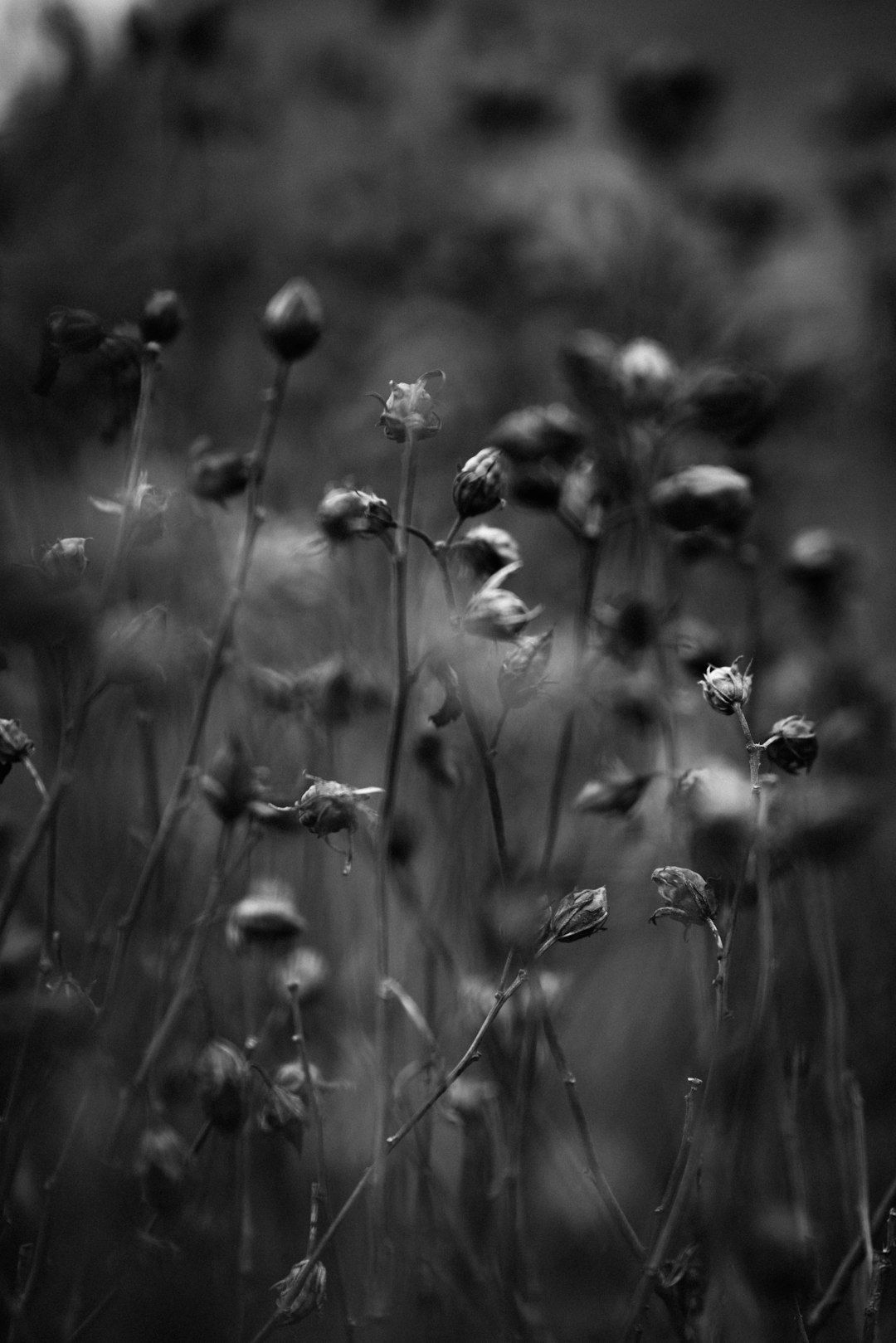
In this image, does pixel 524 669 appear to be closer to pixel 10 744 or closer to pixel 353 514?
pixel 353 514

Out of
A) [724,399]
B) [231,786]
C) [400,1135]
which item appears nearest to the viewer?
[400,1135]

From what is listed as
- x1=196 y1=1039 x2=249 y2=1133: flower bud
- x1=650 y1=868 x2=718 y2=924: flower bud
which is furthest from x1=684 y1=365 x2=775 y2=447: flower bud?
x1=196 y1=1039 x2=249 y2=1133: flower bud

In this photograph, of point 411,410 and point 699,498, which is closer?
point 411,410

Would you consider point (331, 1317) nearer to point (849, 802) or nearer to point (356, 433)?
point (849, 802)

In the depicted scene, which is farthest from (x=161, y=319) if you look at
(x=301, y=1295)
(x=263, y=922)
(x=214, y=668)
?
(x=301, y=1295)

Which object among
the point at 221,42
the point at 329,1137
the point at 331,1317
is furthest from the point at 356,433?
the point at 331,1317

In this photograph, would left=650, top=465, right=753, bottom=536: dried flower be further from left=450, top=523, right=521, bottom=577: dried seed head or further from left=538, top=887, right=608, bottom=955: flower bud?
left=538, top=887, right=608, bottom=955: flower bud

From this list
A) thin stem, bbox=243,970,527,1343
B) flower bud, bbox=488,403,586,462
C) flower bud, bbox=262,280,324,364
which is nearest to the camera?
thin stem, bbox=243,970,527,1343
